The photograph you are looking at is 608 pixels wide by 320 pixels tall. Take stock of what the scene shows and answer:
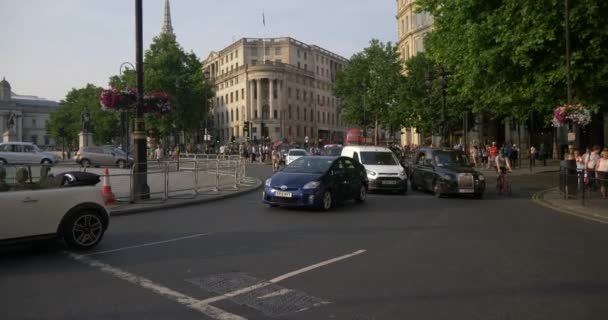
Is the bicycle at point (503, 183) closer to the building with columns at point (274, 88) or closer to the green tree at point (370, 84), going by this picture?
the green tree at point (370, 84)

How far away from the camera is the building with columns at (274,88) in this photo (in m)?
94.4

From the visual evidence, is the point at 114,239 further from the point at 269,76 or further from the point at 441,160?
the point at 269,76

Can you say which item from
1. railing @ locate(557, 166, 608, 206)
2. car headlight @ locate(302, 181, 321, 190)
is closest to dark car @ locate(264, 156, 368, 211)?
car headlight @ locate(302, 181, 321, 190)

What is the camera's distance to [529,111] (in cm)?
2173

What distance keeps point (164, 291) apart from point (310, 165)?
852cm

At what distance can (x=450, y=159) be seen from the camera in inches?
698

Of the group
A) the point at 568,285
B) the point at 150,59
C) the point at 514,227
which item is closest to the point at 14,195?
the point at 568,285

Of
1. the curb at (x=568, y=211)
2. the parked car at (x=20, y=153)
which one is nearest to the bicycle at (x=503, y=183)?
the curb at (x=568, y=211)

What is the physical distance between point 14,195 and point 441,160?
14.0m

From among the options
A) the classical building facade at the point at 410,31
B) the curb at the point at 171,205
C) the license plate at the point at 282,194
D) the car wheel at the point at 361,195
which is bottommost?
the curb at the point at 171,205

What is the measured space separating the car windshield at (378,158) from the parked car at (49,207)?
11711 mm

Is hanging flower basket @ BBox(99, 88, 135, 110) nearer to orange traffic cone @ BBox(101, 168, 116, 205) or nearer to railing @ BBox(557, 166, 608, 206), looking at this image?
orange traffic cone @ BBox(101, 168, 116, 205)

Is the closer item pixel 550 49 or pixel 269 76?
pixel 550 49

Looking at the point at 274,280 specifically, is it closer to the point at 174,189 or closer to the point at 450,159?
the point at 174,189
